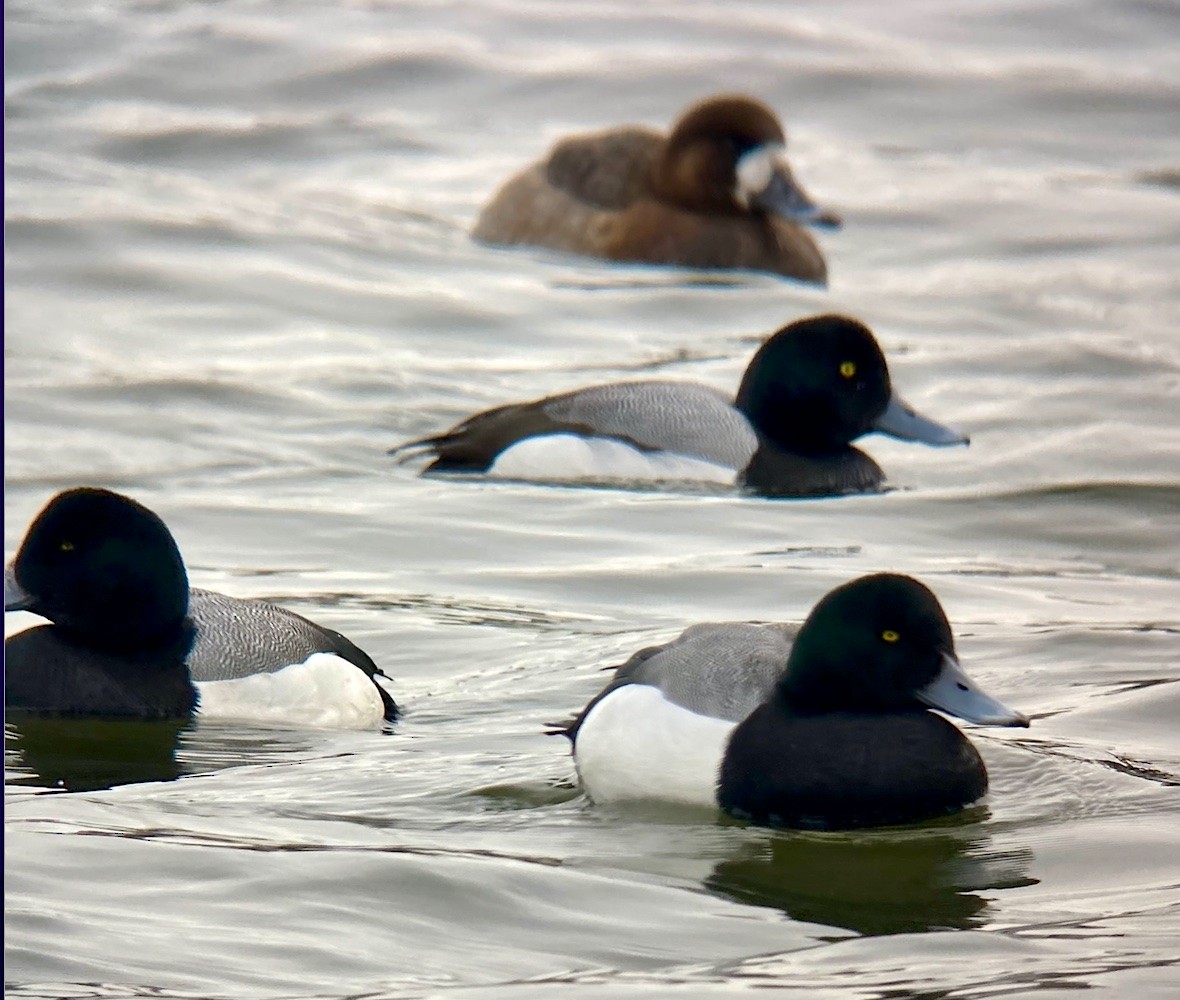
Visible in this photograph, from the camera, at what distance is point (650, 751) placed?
598 cm

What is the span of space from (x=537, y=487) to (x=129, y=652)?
12.2ft

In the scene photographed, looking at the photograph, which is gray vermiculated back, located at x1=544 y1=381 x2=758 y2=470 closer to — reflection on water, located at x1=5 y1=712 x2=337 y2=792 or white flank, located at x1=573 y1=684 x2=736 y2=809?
reflection on water, located at x1=5 y1=712 x2=337 y2=792

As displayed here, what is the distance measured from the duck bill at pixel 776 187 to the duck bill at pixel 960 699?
9.17m

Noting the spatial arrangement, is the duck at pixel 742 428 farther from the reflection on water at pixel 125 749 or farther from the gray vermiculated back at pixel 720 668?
the gray vermiculated back at pixel 720 668

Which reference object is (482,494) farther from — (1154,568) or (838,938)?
(838,938)

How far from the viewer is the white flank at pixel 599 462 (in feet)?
34.0

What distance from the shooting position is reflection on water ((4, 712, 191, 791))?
6.38 meters

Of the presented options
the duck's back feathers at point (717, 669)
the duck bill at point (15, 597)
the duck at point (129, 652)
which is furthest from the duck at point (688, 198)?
the duck's back feathers at point (717, 669)

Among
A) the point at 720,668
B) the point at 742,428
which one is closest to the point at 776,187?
the point at 742,428

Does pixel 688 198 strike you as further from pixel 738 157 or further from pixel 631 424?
pixel 631 424

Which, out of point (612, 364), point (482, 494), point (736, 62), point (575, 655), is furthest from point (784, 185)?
point (736, 62)

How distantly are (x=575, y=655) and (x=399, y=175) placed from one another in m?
12.2

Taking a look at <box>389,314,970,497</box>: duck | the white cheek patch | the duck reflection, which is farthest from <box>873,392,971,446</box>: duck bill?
the duck reflection

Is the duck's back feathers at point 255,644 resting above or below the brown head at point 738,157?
below
